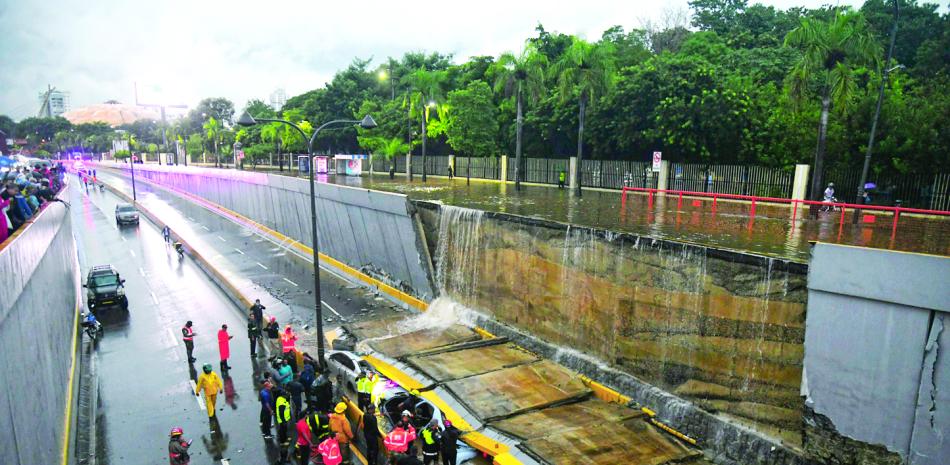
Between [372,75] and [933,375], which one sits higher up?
[372,75]

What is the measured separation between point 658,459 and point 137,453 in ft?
35.4

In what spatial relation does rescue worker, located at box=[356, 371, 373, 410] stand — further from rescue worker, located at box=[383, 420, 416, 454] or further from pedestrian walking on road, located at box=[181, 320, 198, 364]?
pedestrian walking on road, located at box=[181, 320, 198, 364]

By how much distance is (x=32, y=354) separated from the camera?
962 centimetres

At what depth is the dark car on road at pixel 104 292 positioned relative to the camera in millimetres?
21828

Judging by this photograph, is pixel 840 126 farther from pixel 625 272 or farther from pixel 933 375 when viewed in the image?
pixel 933 375

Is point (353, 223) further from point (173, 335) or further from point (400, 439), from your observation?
point (400, 439)

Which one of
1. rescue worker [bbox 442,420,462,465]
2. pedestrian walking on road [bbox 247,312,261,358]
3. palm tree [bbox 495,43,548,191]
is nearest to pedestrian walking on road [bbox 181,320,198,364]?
pedestrian walking on road [bbox 247,312,261,358]

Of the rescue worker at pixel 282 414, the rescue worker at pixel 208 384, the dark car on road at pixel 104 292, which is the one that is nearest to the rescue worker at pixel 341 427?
the rescue worker at pixel 282 414

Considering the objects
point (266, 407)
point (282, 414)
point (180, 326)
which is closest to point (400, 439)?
point (282, 414)

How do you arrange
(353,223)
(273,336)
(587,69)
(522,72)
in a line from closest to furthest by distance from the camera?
1. (273,336)
2. (587,69)
3. (353,223)
4. (522,72)

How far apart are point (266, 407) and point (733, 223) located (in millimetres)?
15516

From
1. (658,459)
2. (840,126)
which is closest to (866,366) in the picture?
(658,459)

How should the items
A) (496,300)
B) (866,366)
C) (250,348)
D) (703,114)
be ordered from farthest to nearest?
1. (703,114)
2. (496,300)
3. (250,348)
4. (866,366)

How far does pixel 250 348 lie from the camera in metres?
18.1
